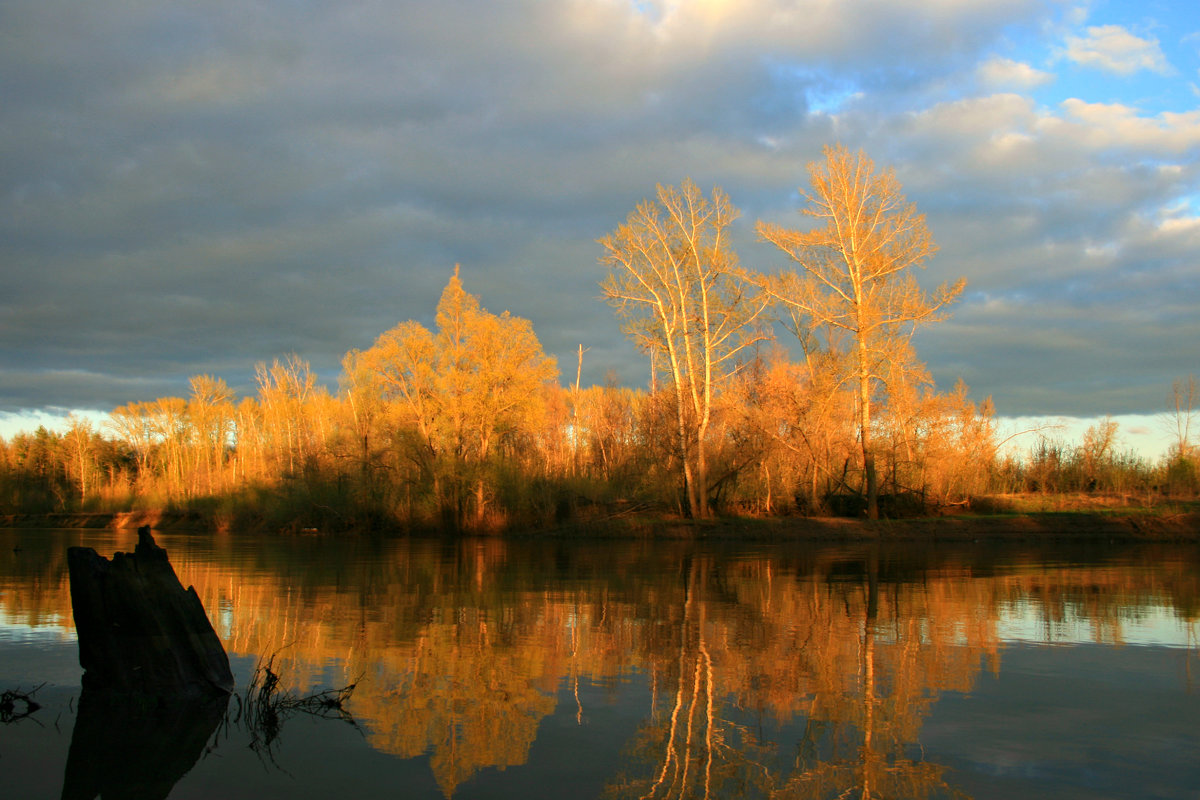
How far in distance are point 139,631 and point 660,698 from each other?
4176 mm

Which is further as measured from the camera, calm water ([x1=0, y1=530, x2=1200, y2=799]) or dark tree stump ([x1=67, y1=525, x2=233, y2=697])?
dark tree stump ([x1=67, y1=525, x2=233, y2=697])

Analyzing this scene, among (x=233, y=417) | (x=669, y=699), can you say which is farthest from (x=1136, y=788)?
(x=233, y=417)

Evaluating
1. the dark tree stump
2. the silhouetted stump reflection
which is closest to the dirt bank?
the dark tree stump

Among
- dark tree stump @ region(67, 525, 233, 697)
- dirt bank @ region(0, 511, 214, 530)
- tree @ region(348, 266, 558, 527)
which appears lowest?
dirt bank @ region(0, 511, 214, 530)

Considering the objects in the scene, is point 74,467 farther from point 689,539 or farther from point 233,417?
point 689,539

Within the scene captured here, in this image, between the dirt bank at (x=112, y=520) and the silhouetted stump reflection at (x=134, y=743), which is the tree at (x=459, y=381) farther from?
the silhouetted stump reflection at (x=134, y=743)

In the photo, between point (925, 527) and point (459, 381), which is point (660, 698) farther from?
point (459, 381)

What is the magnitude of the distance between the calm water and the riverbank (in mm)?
13666

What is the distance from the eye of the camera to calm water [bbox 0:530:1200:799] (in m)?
5.11

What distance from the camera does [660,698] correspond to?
6.93 meters

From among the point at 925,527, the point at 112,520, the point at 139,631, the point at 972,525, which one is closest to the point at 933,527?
the point at 925,527

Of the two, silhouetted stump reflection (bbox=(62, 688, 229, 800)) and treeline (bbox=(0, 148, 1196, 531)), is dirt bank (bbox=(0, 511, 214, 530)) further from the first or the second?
silhouetted stump reflection (bbox=(62, 688, 229, 800))

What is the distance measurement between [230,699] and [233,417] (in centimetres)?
7583

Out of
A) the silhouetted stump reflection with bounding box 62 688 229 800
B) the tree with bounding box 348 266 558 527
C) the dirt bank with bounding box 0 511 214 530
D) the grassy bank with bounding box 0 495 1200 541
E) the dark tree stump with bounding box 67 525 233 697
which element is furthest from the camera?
the dirt bank with bounding box 0 511 214 530
